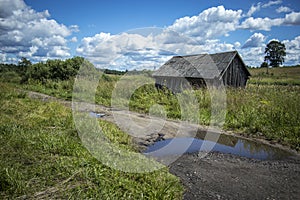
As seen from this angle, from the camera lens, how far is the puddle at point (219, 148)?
5.12 m

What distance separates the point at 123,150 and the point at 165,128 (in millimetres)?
2835

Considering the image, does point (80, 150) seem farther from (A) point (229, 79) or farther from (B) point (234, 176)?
(A) point (229, 79)

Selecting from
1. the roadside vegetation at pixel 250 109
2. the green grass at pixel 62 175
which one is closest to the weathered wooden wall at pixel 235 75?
the roadside vegetation at pixel 250 109

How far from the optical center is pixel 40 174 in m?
3.30

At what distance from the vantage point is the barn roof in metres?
16.3

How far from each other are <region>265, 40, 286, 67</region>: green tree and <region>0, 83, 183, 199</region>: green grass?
6435 cm

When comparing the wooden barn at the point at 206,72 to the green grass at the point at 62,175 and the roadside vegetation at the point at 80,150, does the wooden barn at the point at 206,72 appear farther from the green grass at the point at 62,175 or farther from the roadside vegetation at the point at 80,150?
the green grass at the point at 62,175

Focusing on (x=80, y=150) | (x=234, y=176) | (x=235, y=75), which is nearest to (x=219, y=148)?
(x=234, y=176)

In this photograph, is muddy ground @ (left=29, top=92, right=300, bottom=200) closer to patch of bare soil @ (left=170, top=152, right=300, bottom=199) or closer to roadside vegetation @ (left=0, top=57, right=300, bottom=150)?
patch of bare soil @ (left=170, top=152, right=300, bottom=199)

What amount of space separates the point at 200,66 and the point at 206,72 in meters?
1.01

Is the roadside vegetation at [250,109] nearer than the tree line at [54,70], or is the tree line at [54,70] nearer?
the roadside vegetation at [250,109]

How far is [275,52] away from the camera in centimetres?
5950

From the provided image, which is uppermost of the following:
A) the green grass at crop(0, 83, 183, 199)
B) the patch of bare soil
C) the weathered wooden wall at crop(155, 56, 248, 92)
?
the weathered wooden wall at crop(155, 56, 248, 92)

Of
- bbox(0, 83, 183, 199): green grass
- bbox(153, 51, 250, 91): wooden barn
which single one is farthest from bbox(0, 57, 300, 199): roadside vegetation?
bbox(153, 51, 250, 91): wooden barn
